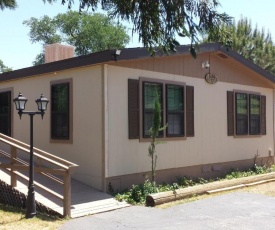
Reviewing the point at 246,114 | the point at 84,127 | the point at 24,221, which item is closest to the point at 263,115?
the point at 246,114

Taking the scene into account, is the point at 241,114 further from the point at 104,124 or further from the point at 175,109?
the point at 104,124

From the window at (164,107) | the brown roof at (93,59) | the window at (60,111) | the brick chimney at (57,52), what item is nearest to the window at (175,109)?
A: the window at (164,107)

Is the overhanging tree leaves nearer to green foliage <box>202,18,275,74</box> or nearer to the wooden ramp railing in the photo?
the wooden ramp railing

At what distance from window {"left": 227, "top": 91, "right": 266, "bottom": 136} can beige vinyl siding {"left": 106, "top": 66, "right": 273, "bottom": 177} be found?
0.69 feet

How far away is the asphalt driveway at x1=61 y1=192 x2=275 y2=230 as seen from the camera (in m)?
6.60

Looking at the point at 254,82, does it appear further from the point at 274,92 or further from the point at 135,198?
the point at 135,198

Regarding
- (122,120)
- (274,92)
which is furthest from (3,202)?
(274,92)

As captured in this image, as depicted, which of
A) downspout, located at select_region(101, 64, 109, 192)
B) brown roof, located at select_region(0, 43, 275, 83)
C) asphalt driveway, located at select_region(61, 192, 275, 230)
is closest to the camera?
asphalt driveway, located at select_region(61, 192, 275, 230)

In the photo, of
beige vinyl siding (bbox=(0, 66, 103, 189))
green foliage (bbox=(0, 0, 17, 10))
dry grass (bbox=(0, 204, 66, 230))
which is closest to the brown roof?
beige vinyl siding (bbox=(0, 66, 103, 189))

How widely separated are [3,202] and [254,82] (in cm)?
927

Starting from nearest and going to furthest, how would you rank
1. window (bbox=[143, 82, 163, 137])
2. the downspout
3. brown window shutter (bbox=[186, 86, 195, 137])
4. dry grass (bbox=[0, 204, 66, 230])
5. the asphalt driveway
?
dry grass (bbox=[0, 204, 66, 230]) → the asphalt driveway → the downspout → window (bbox=[143, 82, 163, 137]) → brown window shutter (bbox=[186, 86, 195, 137])

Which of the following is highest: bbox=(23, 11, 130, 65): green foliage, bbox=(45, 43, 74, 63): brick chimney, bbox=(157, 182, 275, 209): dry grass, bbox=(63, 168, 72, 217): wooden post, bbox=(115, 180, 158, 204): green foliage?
bbox=(23, 11, 130, 65): green foliage

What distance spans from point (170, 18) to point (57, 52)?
7.67 m

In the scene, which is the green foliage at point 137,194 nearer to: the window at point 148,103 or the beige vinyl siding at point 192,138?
the beige vinyl siding at point 192,138
